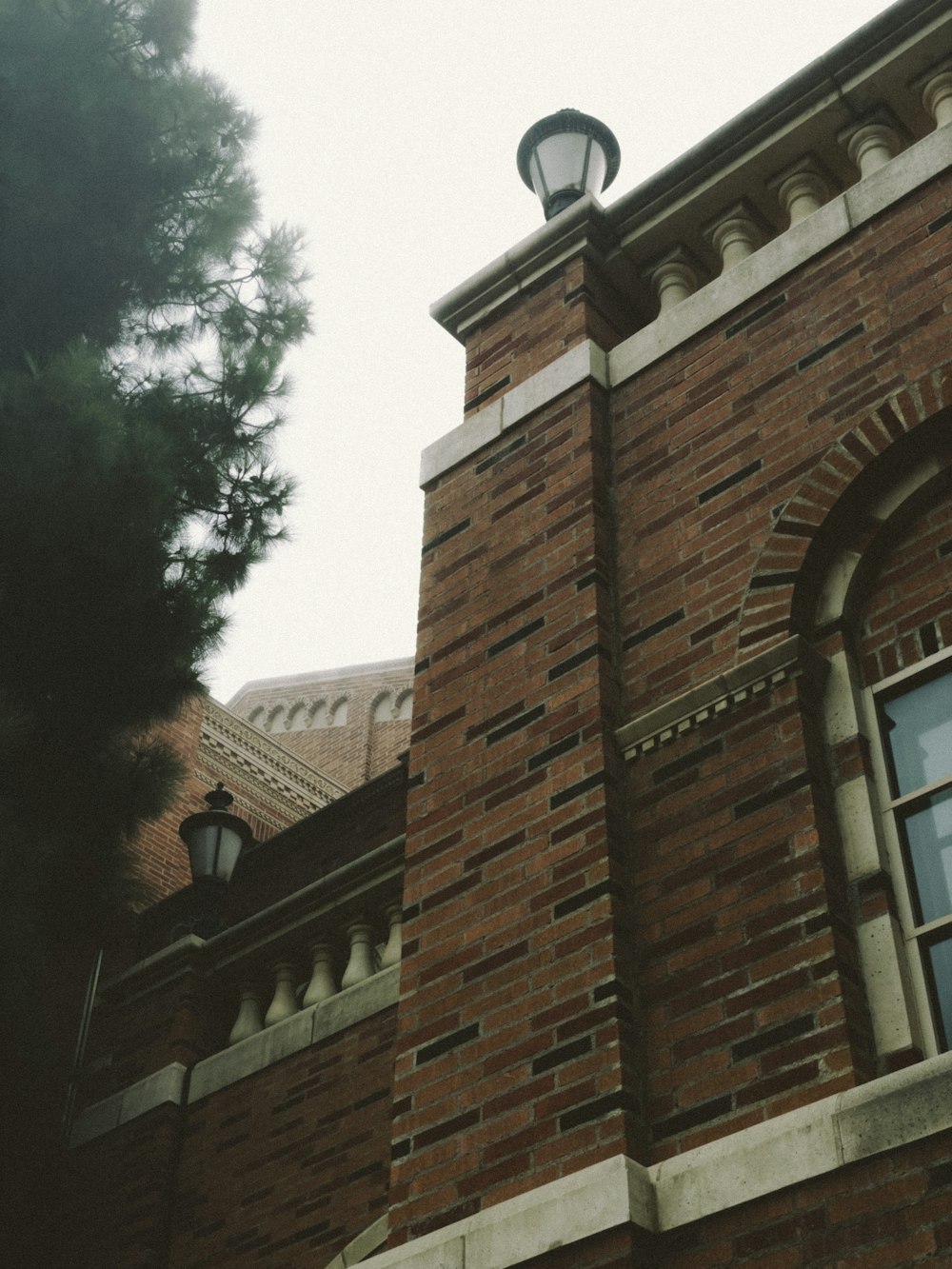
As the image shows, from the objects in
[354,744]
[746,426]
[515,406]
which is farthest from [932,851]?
[354,744]

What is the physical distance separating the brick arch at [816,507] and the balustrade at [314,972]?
2778mm

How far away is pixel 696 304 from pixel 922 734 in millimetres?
2607

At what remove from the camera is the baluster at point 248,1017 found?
849 centimetres

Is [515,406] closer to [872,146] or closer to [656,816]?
[872,146]

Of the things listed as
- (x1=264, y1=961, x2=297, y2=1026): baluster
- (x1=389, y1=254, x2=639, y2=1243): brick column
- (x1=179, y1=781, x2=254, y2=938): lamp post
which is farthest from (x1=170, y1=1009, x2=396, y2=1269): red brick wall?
(x1=389, y1=254, x2=639, y2=1243): brick column

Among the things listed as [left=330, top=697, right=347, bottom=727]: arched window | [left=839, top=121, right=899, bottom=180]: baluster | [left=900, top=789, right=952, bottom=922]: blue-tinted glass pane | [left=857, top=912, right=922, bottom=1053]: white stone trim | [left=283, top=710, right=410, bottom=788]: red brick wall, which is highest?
[left=330, top=697, right=347, bottom=727]: arched window

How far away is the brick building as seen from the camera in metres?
4.82

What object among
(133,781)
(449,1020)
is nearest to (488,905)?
(449,1020)

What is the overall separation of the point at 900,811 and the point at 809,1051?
3.08ft

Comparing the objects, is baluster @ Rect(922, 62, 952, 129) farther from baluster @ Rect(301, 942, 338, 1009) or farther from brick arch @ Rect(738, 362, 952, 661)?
baluster @ Rect(301, 942, 338, 1009)

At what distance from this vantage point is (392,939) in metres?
7.96

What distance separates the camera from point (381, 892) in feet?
26.6

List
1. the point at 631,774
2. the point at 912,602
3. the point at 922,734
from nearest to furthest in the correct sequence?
the point at 922,734, the point at 912,602, the point at 631,774

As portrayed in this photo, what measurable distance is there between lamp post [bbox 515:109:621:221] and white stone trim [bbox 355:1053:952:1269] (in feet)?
17.0
